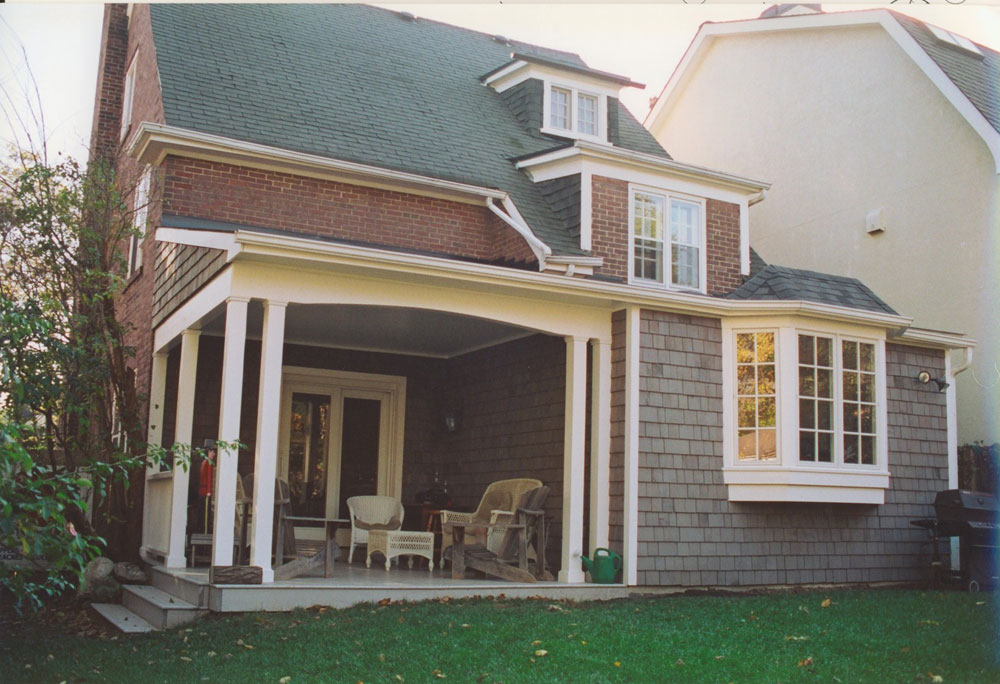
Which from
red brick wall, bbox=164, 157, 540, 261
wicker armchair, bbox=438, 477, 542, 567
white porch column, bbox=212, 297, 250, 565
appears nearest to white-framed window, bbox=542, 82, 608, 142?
red brick wall, bbox=164, 157, 540, 261

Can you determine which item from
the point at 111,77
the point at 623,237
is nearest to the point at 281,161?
the point at 623,237

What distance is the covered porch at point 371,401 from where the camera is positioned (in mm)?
7836

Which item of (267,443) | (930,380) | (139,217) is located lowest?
(267,443)

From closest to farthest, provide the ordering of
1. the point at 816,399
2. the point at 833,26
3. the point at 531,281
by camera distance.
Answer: the point at 531,281
the point at 816,399
the point at 833,26

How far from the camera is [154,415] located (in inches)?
432

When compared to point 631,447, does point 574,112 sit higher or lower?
higher

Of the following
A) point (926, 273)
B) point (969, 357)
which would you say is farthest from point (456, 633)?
point (926, 273)

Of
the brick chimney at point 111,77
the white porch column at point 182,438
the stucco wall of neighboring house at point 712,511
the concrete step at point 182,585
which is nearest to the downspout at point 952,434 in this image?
the stucco wall of neighboring house at point 712,511

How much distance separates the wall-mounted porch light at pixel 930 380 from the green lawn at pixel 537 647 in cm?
339

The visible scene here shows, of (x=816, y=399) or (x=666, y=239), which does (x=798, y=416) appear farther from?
(x=666, y=239)

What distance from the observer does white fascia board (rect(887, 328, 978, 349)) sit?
10688 millimetres

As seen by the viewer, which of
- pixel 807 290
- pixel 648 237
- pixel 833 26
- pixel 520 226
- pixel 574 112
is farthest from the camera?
pixel 833 26

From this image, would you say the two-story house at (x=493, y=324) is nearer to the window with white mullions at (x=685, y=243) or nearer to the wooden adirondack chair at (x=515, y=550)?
the window with white mullions at (x=685, y=243)

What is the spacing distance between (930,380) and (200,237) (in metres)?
7.67
